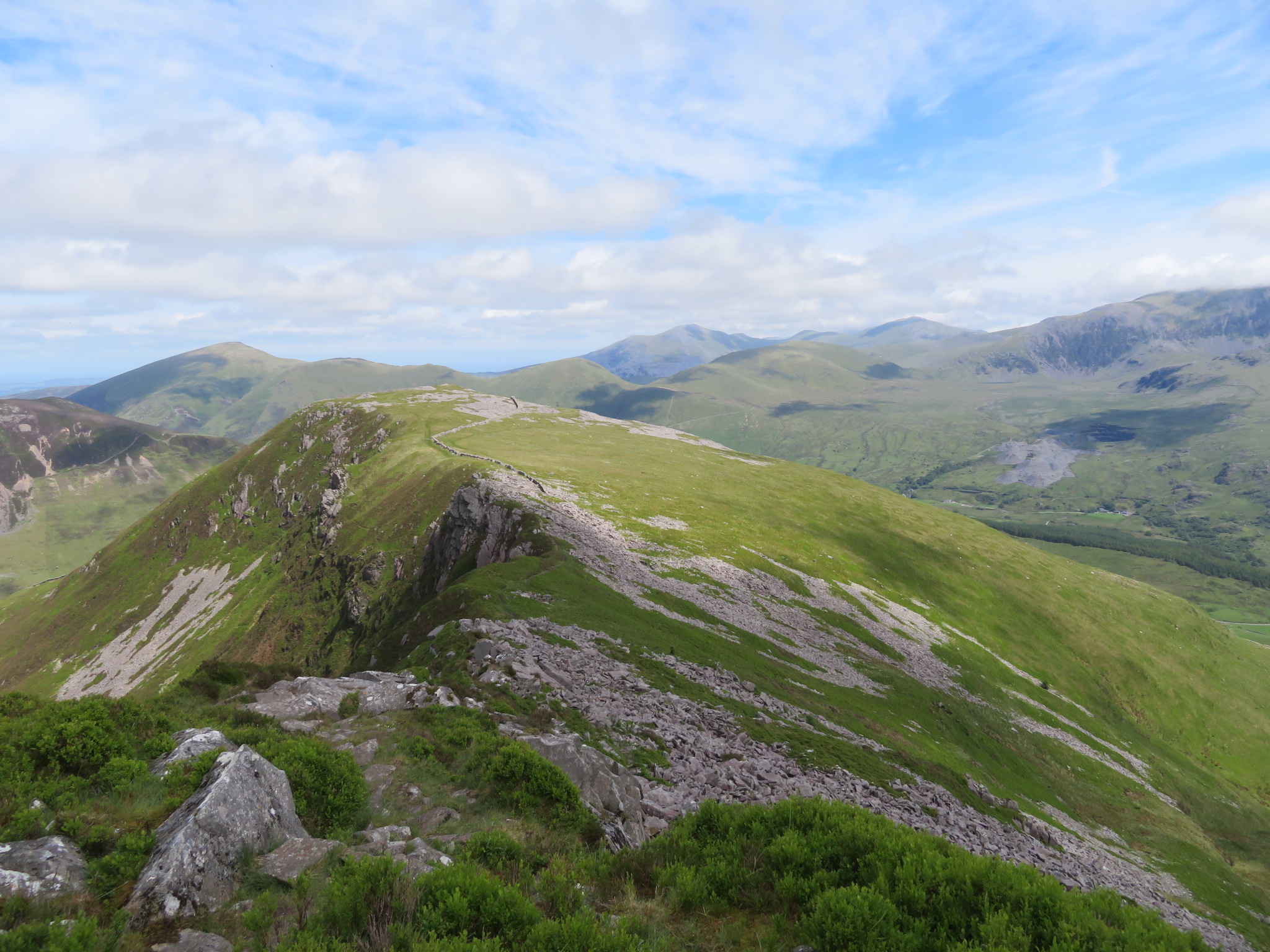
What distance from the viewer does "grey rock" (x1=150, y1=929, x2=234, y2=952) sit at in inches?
355

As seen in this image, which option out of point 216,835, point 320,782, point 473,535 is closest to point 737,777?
point 320,782

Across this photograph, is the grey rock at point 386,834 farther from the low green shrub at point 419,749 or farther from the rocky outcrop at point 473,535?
the rocky outcrop at point 473,535

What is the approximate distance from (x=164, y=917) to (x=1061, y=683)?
107868mm

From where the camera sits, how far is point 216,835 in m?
11.1

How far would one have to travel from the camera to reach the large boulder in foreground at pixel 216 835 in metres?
9.85

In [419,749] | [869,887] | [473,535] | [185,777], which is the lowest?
[473,535]

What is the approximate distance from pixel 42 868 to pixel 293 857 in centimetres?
394

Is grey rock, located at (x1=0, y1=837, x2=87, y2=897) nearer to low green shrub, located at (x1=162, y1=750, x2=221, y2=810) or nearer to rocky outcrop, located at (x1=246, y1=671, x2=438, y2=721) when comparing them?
low green shrub, located at (x1=162, y1=750, x2=221, y2=810)

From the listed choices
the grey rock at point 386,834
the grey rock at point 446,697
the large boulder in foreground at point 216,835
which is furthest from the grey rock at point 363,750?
the large boulder in foreground at point 216,835

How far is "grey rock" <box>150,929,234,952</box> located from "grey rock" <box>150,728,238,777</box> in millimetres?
4929

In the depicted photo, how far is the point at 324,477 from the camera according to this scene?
14312 cm

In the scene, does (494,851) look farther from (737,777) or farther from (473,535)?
(473,535)

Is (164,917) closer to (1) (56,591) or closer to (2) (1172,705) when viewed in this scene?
(2) (1172,705)

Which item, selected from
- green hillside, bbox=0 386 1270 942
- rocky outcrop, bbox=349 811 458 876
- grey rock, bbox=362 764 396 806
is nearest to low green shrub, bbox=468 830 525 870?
rocky outcrop, bbox=349 811 458 876
